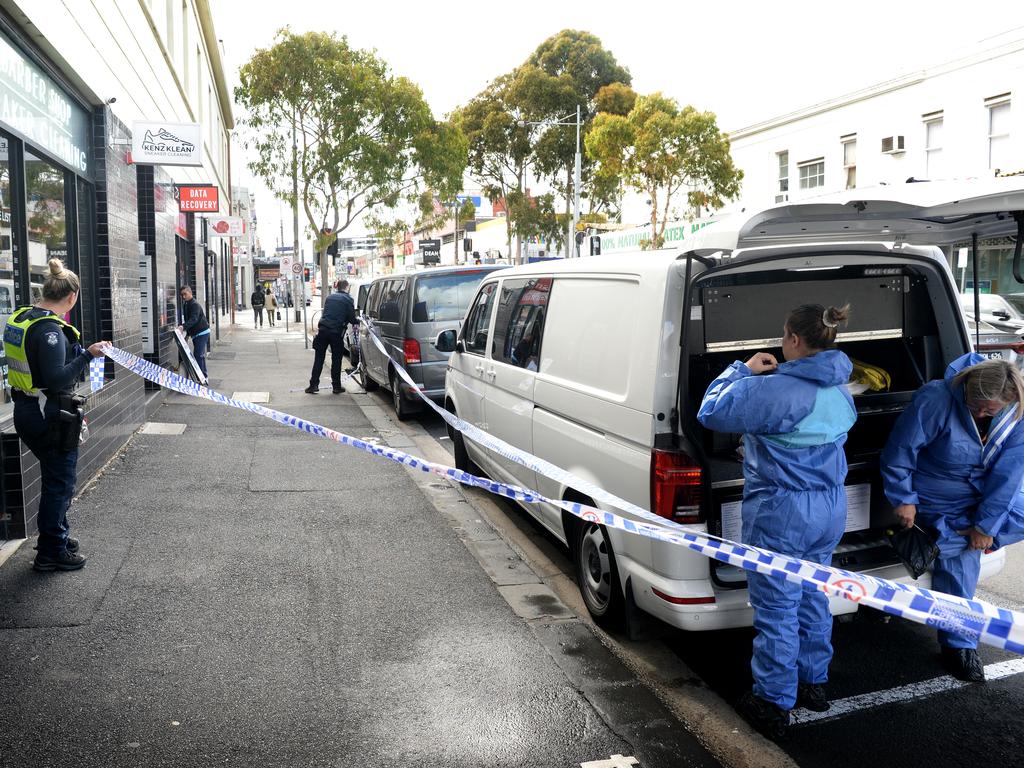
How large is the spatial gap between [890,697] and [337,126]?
27783 millimetres

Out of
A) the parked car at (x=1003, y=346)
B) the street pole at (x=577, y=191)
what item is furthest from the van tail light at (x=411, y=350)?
the street pole at (x=577, y=191)

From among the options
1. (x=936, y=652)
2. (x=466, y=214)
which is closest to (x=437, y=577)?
(x=936, y=652)

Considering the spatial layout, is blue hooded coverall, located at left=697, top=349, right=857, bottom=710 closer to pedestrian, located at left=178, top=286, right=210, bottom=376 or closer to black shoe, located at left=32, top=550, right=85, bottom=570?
black shoe, located at left=32, top=550, right=85, bottom=570

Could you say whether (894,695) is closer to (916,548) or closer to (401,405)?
(916,548)

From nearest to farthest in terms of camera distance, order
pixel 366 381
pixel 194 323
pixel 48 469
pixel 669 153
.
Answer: pixel 48 469 < pixel 194 323 < pixel 366 381 < pixel 669 153

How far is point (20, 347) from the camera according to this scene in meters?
4.78

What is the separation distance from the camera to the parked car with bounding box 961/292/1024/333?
45.4 feet

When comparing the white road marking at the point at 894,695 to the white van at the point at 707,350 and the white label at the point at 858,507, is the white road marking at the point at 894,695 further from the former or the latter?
the white label at the point at 858,507

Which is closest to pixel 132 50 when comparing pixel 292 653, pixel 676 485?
pixel 292 653

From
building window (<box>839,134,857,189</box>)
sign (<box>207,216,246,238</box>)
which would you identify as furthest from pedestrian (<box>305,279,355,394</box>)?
building window (<box>839,134,857,189</box>)

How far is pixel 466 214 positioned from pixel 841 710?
38.6 meters

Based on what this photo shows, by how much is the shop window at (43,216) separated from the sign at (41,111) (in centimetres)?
18

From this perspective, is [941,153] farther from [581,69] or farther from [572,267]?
[572,267]

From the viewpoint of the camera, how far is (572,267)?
5070 millimetres
